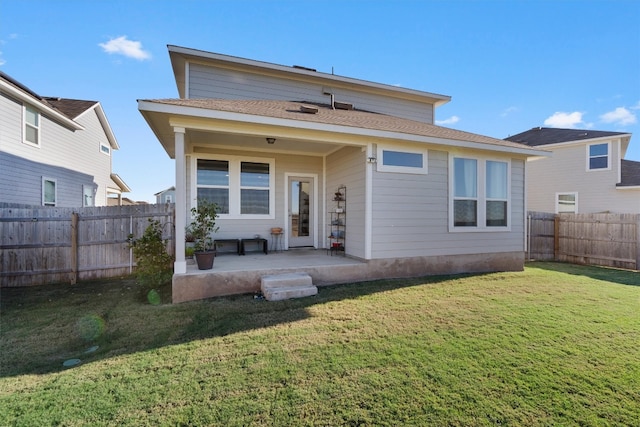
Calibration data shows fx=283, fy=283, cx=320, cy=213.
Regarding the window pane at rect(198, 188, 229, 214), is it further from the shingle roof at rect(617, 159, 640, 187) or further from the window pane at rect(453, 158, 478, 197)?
the shingle roof at rect(617, 159, 640, 187)

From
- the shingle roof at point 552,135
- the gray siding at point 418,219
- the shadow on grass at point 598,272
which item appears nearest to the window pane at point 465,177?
the gray siding at point 418,219

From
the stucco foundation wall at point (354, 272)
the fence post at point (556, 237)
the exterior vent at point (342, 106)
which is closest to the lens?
the stucco foundation wall at point (354, 272)

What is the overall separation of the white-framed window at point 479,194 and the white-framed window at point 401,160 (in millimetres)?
824

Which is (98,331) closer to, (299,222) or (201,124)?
(201,124)

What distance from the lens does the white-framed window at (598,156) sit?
13141 millimetres

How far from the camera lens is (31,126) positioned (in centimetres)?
918

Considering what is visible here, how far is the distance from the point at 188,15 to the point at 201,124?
4.79 metres

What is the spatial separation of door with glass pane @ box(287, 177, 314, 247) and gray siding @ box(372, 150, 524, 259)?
8.80ft

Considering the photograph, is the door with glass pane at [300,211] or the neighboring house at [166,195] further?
the neighboring house at [166,195]

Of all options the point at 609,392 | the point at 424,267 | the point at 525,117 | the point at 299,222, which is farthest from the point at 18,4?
the point at 525,117

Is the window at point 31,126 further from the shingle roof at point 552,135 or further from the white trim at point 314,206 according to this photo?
the shingle roof at point 552,135

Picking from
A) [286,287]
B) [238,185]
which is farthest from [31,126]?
[286,287]

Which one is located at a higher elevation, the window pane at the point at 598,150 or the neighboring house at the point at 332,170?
the window pane at the point at 598,150

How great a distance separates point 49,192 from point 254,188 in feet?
26.3
